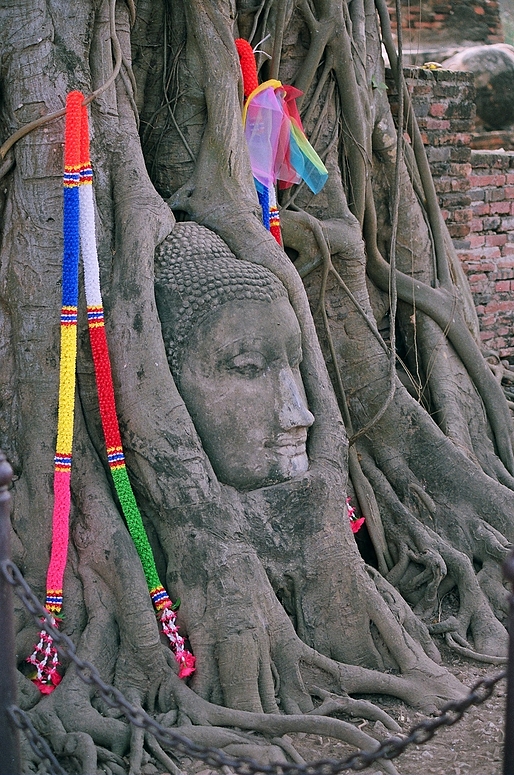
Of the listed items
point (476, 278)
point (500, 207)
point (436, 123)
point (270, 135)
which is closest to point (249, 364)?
point (270, 135)

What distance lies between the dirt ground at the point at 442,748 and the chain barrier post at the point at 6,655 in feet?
2.19

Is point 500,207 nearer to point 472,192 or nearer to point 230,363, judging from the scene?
point 472,192

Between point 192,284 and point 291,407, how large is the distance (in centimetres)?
59

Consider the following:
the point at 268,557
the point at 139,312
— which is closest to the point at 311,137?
the point at 139,312

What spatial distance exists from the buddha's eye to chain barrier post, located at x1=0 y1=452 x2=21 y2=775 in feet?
4.47

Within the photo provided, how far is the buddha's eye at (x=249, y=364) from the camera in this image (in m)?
3.58

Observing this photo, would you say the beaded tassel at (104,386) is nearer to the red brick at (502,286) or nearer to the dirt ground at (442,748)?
the dirt ground at (442,748)

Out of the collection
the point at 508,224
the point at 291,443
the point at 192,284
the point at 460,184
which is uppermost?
the point at 192,284

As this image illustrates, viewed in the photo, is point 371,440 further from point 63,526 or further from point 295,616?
point 63,526

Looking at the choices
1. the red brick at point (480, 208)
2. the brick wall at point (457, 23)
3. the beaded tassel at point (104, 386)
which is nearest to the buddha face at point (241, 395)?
the beaded tassel at point (104, 386)

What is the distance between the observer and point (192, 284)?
3564 millimetres

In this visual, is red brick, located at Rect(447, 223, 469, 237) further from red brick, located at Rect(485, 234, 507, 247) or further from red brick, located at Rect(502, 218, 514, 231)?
red brick, located at Rect(502, 218, 514, 231)

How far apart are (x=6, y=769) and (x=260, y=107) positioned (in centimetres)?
292

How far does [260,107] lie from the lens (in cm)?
422
